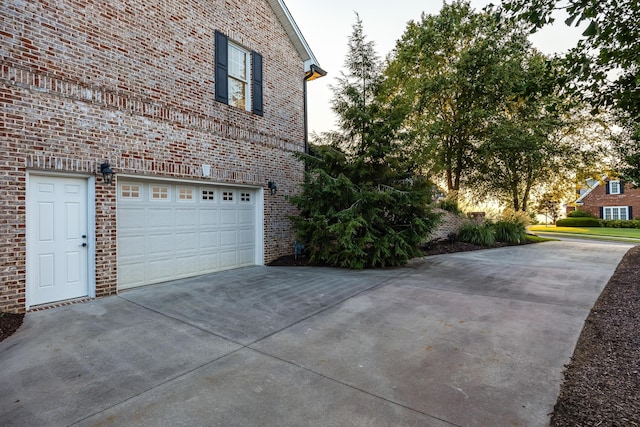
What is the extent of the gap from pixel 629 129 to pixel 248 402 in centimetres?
1354

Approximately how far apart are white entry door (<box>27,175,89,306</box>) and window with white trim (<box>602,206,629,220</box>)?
38794 mm

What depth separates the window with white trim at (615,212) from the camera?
28.5 metres

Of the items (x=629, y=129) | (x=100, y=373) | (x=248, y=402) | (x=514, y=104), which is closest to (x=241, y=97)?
(x=100, y=373)

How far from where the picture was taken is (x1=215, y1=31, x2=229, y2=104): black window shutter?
7.47 metres

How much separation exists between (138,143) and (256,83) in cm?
361

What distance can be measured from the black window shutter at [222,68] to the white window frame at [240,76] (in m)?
0.21

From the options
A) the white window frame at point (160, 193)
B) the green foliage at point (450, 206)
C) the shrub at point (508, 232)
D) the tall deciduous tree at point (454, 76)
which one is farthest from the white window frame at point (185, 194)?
the shrub at point (508, 232)

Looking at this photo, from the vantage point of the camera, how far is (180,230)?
22.8 feet

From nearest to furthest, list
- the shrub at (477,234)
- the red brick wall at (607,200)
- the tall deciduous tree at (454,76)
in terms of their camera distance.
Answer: the shrub at (477,234) < the tall deciduous tree at (454,76) < the red brick wall at (607,200)

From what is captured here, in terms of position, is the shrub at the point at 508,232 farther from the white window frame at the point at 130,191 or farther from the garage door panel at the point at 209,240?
the white window frame at the point at 130,191

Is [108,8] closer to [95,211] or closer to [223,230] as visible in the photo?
[95,211]

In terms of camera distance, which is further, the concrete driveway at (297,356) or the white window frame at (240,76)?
the white window frame at (240,76)

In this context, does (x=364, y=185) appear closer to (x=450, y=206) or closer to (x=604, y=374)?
(x=604, y=374)

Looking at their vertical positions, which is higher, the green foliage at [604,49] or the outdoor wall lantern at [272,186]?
the green foliage at [604,49]
